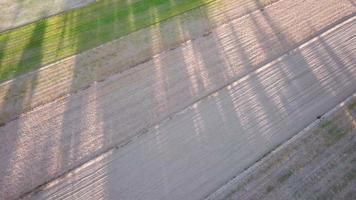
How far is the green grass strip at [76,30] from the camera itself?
39.0ft

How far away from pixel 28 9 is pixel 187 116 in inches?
300

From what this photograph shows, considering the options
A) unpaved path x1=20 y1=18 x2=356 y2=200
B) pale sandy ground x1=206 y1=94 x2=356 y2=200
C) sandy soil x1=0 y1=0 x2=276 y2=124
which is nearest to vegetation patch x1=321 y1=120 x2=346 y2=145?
pale sandy ground x1=206 y1=94 x2=356 y2=200

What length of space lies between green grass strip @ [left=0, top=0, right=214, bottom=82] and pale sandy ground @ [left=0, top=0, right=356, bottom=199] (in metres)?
1.79

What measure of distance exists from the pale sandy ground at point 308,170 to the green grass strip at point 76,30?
6.26 m

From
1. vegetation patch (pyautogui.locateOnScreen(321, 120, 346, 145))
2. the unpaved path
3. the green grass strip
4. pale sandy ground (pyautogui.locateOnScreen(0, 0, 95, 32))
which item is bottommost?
vegetation patch (pyautogui.locateOnScreen(321, 120, 346, 145))

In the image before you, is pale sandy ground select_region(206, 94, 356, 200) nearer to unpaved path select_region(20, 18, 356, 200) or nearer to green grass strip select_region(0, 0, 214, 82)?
unpaved path select_region(20, 18, 356, 200)

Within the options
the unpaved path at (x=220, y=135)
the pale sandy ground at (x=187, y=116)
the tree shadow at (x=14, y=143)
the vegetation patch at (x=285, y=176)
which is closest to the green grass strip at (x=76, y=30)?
the tree shadow at (x=14, y=143)

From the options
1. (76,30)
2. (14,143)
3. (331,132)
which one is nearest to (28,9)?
(76,30)

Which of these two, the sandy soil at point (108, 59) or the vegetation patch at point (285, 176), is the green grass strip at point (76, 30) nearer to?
the sandy soil at point (108, 59)

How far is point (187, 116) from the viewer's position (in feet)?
32.9

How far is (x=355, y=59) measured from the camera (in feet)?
38.0

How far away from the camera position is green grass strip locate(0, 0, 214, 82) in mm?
11898

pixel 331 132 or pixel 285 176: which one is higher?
pixel 285 176

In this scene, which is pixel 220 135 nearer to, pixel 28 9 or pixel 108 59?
pixel 108 59
